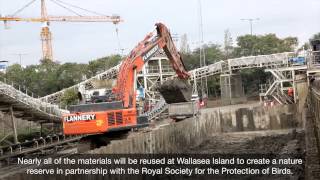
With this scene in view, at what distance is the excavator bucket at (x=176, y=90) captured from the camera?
1374 inches

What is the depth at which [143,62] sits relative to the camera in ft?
98.6

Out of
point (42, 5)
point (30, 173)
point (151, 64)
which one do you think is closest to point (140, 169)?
point (30, 173)

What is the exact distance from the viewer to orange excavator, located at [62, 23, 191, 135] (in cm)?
2394

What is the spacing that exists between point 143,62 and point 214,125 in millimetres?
12510

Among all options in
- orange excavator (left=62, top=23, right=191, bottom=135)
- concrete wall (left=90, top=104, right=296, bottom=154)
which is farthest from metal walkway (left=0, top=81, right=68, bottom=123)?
concrete wall (left=90, top=104, right=296, bottom=154)

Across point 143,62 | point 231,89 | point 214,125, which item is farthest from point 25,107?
point 231,89

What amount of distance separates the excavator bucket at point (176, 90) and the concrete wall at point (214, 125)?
1797mm

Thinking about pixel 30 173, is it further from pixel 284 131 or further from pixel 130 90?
pixel 284 131

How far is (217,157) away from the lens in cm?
2736

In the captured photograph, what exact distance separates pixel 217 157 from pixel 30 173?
51.3 ft

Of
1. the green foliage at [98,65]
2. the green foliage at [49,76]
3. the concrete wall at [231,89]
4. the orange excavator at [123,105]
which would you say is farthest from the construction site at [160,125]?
the green foliage at [98,65]

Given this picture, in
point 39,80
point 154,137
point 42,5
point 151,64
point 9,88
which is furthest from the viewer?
point 42,5

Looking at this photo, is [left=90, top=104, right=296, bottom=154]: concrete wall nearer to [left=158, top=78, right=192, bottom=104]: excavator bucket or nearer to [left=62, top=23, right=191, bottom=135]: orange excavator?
[left=62, top=23, right=191, bottom=135]: orange excavator

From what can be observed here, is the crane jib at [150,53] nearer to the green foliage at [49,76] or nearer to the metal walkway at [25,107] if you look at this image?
the metal walkway at [25,107]
